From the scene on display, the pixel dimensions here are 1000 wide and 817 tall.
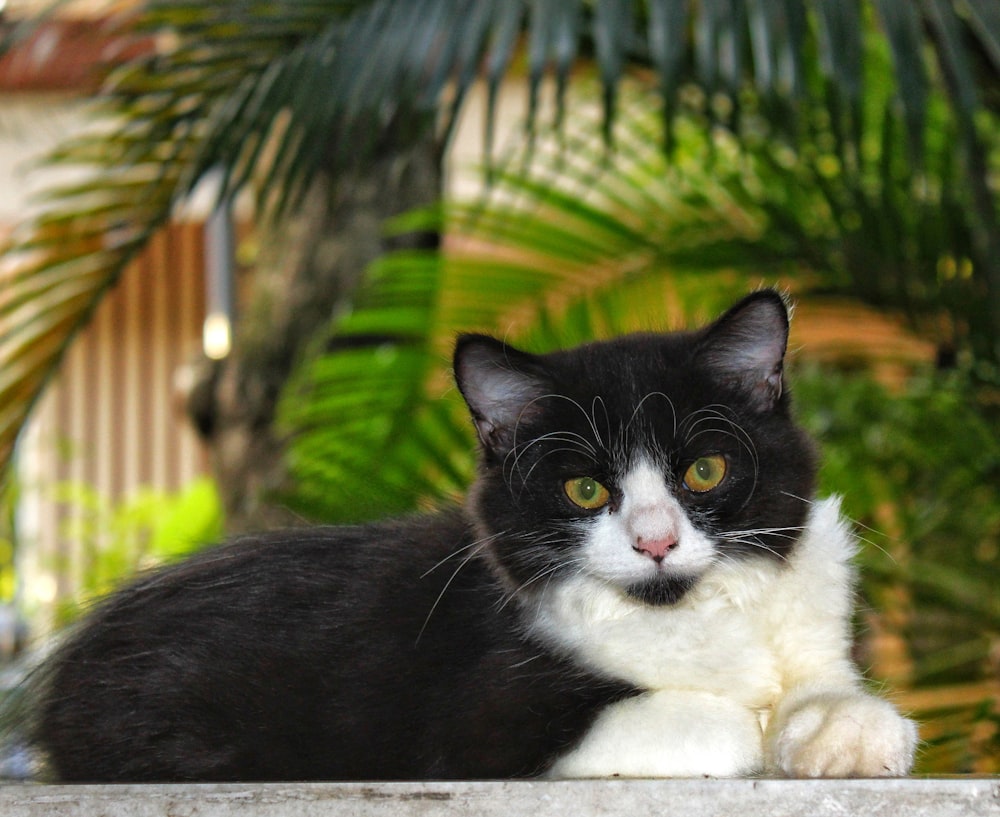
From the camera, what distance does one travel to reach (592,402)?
1.51 meters

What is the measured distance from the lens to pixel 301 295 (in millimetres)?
3234

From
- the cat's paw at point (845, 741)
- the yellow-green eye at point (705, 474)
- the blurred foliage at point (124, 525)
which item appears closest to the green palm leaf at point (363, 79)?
the yellow-green eye at point (705, 474)

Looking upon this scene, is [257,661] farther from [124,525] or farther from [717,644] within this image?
[124,525]

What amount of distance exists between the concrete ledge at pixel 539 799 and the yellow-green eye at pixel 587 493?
0.36 m

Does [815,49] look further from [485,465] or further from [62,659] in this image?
[62,659]

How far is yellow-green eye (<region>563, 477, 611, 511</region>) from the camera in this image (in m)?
1.46

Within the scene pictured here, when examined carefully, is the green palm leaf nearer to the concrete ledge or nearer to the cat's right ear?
the cat's right ear

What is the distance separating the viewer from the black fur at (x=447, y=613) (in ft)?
4.66

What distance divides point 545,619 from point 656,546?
0.17 meters

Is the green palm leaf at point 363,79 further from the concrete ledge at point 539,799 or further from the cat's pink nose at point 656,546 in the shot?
the concrete ledge at point 539,799

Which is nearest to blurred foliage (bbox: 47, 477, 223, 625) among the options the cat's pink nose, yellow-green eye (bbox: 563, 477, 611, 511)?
yellow-green eye (bbox: 563, 477, 611, 511)

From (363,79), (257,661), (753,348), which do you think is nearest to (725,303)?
(363,79)

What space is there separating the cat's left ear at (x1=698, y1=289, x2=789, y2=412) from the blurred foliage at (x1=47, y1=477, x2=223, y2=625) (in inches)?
85.6

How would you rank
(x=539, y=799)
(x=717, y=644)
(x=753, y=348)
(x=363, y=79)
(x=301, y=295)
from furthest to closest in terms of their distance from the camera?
1. (x=301, y=295)
2. (x=363, y=79)
3. (x=753, y=348)
4. (x=717, y=644)
5. (x=539, y=799)
